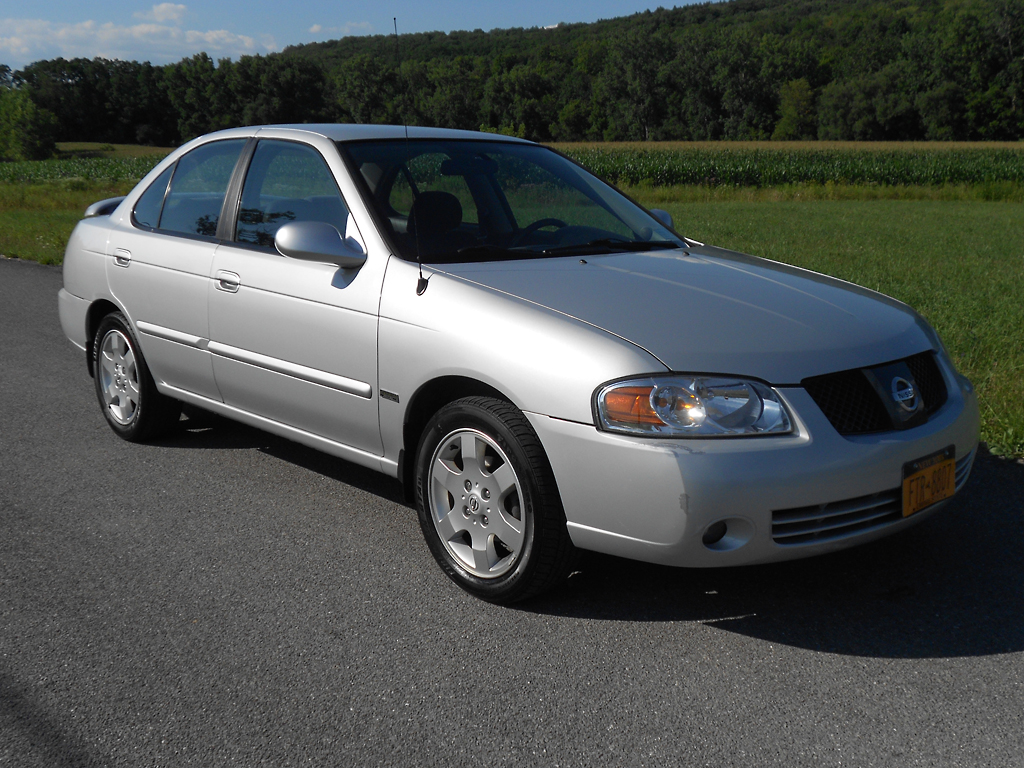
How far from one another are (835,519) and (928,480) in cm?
43

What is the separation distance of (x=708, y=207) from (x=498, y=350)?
85.3 ft

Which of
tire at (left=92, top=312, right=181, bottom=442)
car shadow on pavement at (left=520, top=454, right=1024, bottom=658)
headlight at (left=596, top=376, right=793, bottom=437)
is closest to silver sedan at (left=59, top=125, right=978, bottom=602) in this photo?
headlight at (left=596, top=376, right=793, bottom=437)

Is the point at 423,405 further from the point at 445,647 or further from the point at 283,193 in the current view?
Answer: the point at 283,193

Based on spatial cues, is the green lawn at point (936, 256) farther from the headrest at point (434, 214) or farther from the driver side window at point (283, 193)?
the driver side window at point (283, 193)

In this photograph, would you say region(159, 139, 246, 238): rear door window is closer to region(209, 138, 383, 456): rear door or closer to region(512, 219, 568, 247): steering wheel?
region(209, 138, 383, 456): rear door

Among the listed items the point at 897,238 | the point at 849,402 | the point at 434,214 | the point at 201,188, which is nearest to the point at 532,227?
the point at 434,214

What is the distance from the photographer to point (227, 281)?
421 cm

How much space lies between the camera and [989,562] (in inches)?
139

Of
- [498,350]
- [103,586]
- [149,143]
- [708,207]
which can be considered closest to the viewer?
[498,350]

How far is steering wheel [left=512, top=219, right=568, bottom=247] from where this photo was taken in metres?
3.93

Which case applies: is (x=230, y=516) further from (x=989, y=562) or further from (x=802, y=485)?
(x=989, y=562)

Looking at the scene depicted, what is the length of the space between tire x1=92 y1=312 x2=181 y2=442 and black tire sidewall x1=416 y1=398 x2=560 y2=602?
222cm

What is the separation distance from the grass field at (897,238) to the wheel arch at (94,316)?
16.1 ft

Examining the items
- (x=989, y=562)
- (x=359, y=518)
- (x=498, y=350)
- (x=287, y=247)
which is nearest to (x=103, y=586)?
(x=359, y=518)
